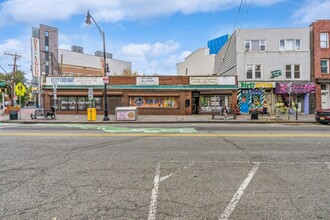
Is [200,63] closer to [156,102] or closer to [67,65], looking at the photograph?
[156,102]

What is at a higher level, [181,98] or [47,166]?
[181,98]

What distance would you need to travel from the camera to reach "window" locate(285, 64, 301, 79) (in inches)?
1133

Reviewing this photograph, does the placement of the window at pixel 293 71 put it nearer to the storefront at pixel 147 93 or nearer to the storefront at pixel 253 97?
the storefront at pixel 253 97

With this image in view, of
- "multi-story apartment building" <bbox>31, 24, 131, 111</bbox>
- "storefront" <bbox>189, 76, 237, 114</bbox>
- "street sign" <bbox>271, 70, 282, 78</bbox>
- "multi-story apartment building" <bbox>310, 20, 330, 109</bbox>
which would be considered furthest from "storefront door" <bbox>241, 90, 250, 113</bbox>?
"multi-story apartment building" <bbox>31, 24, 131, 111</bbox>

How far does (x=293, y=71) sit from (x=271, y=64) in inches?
103

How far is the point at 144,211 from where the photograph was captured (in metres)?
3.76

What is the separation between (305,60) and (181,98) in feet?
48.7

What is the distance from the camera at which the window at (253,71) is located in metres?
29.1

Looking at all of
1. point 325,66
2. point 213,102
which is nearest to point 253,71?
point 213,102

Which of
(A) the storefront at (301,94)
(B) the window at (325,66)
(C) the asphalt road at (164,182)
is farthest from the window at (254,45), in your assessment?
(C) the asphalt road at (164,182)

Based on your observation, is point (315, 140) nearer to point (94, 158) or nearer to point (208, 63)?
point (94, 158)

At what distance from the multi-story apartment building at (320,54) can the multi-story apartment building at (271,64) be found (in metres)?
0.60

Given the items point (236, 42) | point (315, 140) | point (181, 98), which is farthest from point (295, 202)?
point (236, 42)

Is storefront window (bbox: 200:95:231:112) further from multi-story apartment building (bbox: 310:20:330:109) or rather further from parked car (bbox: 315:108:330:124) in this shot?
parked car (bbox: 315:108:330:124)
